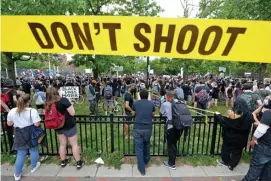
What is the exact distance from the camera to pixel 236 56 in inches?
125

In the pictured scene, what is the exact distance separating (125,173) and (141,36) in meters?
2.77

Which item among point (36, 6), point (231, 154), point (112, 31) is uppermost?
point (36, 6)

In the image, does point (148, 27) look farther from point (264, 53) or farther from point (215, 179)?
point (215, 179)

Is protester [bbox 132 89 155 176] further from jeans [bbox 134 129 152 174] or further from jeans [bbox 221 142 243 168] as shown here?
jeans [bbox 221 142 243 168]

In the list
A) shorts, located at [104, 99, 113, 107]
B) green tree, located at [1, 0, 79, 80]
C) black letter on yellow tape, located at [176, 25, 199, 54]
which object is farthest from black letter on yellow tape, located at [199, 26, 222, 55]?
shorts, located at [104, 99, 113, 107]

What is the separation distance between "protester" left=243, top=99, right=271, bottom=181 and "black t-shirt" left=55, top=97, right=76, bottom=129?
330cm

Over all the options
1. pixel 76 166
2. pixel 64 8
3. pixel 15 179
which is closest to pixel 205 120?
pixel 76 166

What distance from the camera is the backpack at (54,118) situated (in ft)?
12.2

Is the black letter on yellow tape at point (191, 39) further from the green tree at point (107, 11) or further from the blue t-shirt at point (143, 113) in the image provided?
the green tree at point (107, 11)

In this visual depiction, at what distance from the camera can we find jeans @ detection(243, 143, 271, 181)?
3242mm

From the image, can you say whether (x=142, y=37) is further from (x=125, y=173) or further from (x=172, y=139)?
(x=125, y=173)

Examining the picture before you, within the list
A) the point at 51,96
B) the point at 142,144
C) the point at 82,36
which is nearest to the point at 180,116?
the point at 142,144

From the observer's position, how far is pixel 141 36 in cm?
320

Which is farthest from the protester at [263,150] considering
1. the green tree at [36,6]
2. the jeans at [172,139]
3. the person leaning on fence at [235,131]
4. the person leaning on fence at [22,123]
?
the green tree at [36,6]
